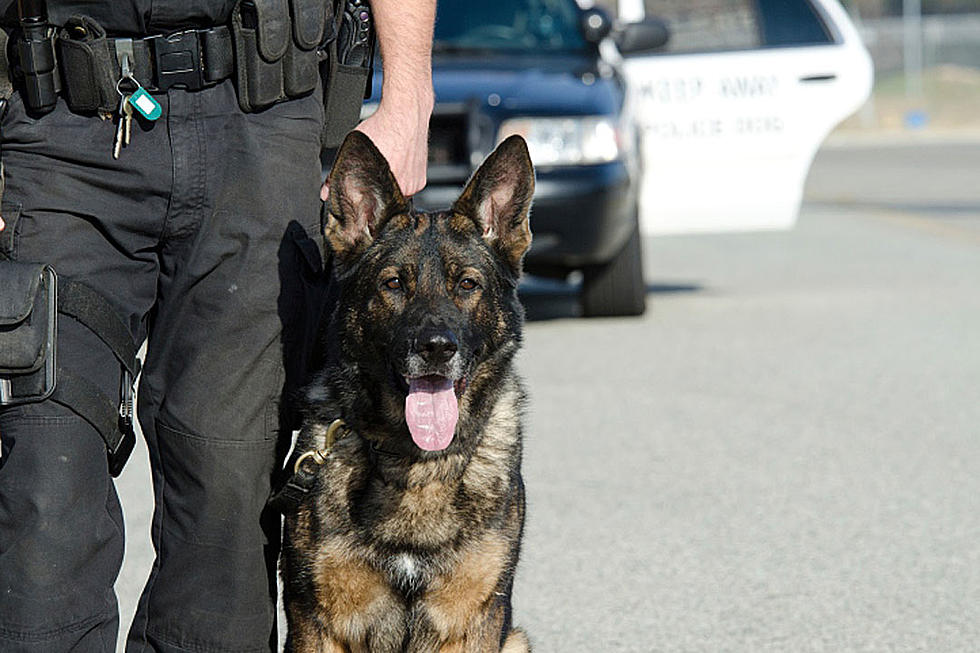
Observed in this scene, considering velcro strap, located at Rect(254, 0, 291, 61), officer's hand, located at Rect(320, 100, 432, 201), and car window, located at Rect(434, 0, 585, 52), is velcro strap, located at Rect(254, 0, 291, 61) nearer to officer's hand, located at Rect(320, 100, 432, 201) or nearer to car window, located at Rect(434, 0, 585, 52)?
officer's hand, located at Rect(320, 100, 432, 201)

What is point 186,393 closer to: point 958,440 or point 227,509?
point 227,509

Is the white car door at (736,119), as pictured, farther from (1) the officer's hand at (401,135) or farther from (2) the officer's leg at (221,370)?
(2) the officer's leg at (221,370)

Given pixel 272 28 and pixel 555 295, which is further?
pixel 555 295

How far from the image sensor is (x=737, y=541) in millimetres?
5238

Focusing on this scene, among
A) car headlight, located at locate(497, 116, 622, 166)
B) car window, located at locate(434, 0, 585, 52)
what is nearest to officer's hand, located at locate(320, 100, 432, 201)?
car headlight, located at locate(497, 116, 622, 166)

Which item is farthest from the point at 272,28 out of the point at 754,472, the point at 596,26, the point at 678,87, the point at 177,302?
the point at 678,87

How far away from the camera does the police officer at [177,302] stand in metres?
3.03

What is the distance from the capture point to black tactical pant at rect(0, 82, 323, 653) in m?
3.03

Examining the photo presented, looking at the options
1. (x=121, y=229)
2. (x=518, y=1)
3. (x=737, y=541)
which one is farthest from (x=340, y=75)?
(x=518, y=1)

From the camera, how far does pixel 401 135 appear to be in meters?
3.48

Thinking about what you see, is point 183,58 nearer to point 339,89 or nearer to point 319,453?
point 339,89

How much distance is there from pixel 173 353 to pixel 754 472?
3.32 metres

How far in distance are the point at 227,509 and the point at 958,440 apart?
4.09 metres

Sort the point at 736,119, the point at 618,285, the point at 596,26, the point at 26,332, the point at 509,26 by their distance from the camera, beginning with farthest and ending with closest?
the point at 736,119 < the point at 509,26 < the point at 618,285 < the point at 596,26 < the point at 26,332
